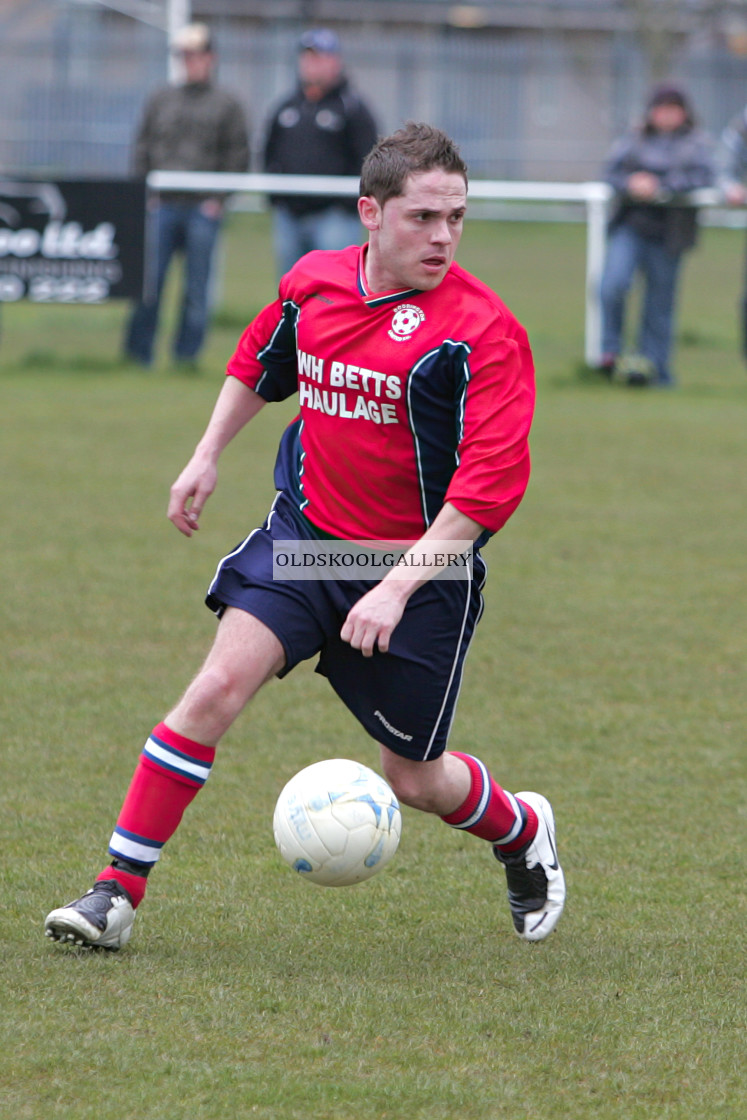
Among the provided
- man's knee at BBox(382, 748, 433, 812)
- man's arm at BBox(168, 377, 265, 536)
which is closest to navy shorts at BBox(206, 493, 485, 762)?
man's knee at BBox(382, 748, 433, 812)

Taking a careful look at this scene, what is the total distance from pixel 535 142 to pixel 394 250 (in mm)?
33123

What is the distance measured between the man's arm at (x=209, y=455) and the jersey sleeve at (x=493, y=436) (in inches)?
26.8

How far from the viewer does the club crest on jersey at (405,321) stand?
11.4 feet

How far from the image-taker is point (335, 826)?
3.39 metres

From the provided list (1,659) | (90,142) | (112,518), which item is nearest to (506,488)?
(1,659)

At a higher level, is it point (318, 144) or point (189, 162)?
point (318, 144)

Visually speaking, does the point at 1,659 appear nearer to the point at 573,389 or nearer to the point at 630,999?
the point at 630,999

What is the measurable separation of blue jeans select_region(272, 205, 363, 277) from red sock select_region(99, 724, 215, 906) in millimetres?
8901

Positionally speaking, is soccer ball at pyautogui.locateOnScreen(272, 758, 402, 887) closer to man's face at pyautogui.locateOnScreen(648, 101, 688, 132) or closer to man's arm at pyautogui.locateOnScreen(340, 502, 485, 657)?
man's arm at pyautogui.locateOnScreen(340, 502, 485, 657)

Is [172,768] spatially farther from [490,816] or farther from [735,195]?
[735,195]

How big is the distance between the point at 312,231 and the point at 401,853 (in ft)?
28.8

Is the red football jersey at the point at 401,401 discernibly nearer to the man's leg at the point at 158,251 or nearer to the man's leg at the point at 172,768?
the man's leg at the point at 172,768

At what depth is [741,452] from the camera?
10.4 meters

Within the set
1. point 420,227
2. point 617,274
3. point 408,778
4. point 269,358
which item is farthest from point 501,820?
point 617,274
